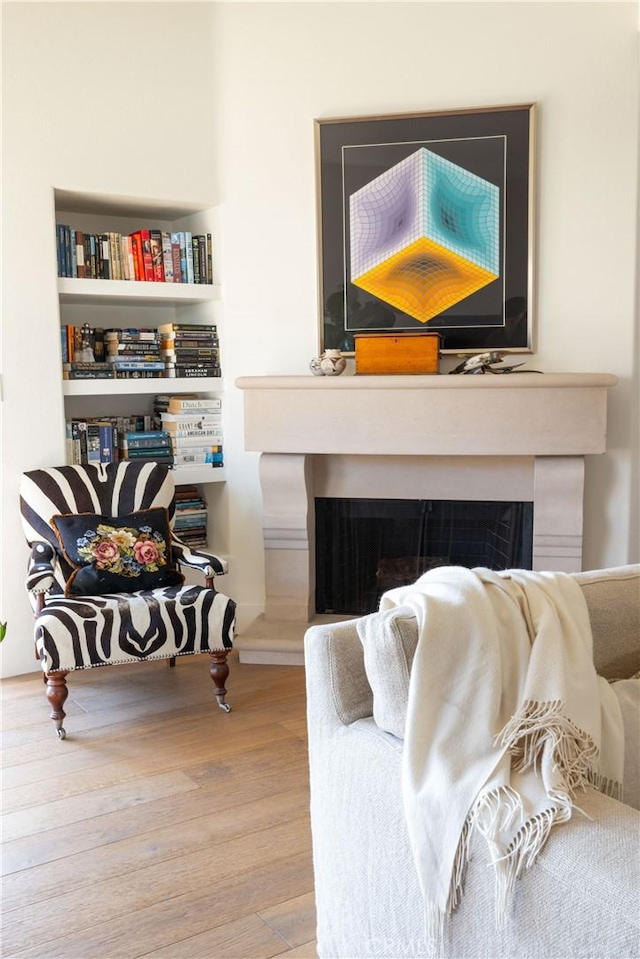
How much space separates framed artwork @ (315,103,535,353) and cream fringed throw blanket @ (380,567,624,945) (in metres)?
2.53

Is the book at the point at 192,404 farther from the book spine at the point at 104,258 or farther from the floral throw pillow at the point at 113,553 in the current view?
the floral throw pillow at the point at 113,553

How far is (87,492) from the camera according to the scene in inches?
154

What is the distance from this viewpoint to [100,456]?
170 inches

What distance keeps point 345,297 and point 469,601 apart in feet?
9.02

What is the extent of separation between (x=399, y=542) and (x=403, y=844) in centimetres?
268

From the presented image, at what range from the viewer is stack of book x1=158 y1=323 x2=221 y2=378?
4426 mm

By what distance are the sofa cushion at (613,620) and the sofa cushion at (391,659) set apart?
483 mm

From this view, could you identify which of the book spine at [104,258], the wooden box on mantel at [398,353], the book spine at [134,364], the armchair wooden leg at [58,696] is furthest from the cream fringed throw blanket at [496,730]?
the book spine at [104,258]

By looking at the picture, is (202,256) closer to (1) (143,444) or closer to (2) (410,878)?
(1) (143,444)

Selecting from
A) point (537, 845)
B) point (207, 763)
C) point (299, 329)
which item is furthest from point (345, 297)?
point (537, 845)

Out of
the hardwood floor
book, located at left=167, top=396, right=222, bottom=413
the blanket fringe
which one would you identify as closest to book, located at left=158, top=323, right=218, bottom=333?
book, located at left=167, top=396, right=222, bottom=413

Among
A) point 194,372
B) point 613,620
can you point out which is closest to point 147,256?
point 194,372

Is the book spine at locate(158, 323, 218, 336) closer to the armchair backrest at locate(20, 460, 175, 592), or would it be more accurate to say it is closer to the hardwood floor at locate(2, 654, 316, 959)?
the armchair backrest at locate(20, 460, 175, 592)

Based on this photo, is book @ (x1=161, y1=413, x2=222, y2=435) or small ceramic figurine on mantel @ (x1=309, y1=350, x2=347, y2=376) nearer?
small ceramic figurine on mantel @ (x1=309, y1=350, x2=347, y2=376)
